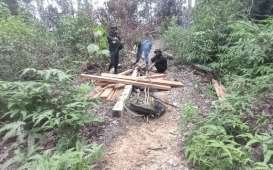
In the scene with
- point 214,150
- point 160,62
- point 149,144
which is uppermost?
point 160,62

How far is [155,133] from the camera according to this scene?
6.36 meters

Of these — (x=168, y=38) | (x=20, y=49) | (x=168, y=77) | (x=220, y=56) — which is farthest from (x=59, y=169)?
(x=168, y=38)

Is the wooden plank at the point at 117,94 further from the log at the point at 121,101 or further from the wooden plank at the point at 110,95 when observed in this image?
the log at the point at 121,101

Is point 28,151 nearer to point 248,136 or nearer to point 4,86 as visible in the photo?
point 4,86

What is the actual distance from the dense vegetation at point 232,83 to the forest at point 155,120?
19 millimetres

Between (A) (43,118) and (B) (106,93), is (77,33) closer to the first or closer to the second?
(B) (106,93)

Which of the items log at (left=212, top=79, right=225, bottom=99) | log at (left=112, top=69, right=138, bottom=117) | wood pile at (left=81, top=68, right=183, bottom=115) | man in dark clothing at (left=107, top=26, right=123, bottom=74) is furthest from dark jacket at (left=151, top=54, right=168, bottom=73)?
log at (left=112, top=69, right=138, bottom=117)

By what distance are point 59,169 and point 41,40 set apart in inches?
266

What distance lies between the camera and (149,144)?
19.3 feet

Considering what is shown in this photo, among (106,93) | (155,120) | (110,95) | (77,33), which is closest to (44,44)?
(77,33)

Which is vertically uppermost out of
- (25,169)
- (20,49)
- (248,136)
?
(20,49)

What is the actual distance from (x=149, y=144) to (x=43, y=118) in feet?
6.68

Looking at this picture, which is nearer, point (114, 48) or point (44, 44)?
point (44, 44)

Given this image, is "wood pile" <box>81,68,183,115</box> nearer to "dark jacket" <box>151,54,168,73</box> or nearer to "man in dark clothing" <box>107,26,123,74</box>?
"dark jacket" <box>151,54,168,73</box>
